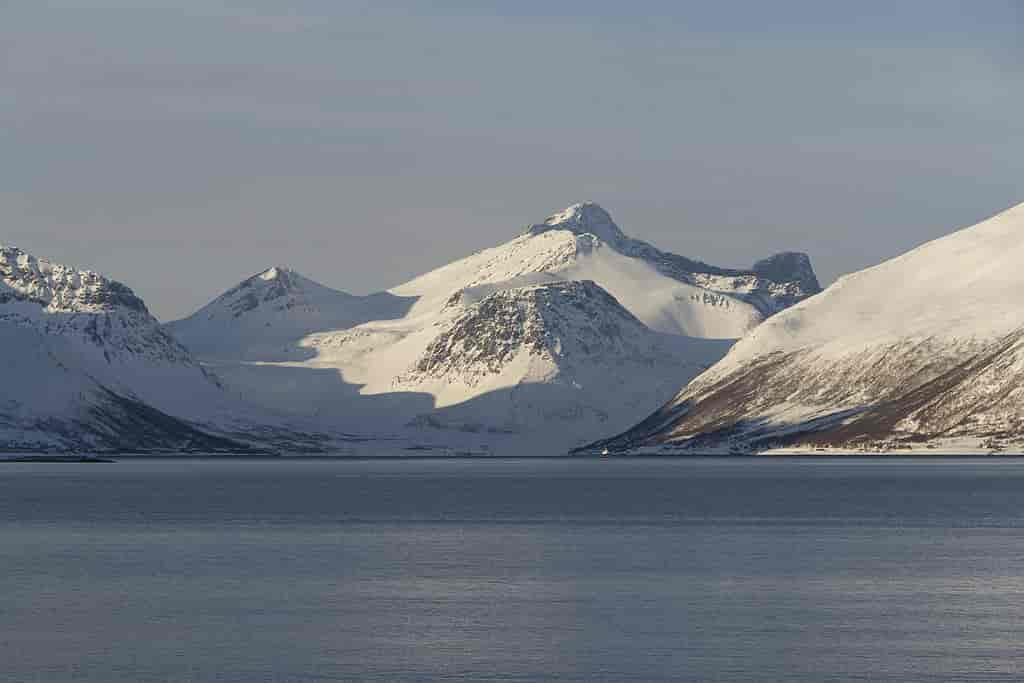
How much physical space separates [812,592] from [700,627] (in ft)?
60.0

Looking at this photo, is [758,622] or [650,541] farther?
[650,541]

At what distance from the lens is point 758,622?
9562 cm

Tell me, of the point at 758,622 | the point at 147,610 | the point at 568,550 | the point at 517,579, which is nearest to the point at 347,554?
the point at 568,550

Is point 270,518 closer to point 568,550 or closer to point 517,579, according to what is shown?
point 568,550

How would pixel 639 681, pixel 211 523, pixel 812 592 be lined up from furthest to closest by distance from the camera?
pixel 211 523 → pixel 812 592 → pixel 639 681

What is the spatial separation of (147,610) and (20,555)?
4021 centimetres

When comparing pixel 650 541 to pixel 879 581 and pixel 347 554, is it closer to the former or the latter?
pixel 347 554

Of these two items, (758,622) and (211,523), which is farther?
(211,523)

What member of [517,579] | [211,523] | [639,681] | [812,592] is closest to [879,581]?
[812,592]

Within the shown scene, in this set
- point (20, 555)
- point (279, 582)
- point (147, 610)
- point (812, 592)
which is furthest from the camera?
point (20, 555)

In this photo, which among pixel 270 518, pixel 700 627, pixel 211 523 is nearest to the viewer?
pixel 700 627

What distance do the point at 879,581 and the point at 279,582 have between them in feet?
121

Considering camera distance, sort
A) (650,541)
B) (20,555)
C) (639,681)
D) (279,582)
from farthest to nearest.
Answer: (650,541) → (20,555) → (279,582) → (639,681)

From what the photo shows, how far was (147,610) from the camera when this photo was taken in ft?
333
